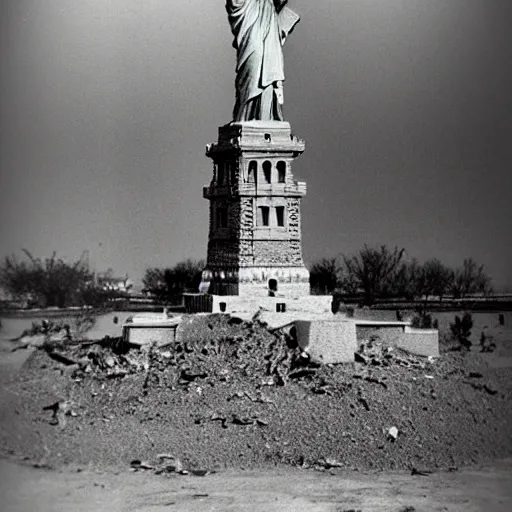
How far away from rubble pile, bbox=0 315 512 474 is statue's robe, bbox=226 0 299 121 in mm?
6977

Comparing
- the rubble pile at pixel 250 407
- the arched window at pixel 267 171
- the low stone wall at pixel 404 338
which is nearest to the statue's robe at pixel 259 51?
the arched window at pixel 267 171

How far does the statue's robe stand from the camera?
32.3 meters

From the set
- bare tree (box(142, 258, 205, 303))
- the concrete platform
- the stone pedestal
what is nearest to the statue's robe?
the stone pedestal

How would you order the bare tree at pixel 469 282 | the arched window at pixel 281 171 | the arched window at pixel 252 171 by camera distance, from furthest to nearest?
the bare tree at pixel 469 282, the arched window at pixel 281 171, the arched window at pixel 252 171

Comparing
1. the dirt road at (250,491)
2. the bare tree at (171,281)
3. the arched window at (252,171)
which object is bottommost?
the dirt road at (250,491)

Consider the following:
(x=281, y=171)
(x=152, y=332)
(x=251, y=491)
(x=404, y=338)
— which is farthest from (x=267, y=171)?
(x=251, y=491)

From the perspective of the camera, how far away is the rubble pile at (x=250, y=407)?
86.4ft

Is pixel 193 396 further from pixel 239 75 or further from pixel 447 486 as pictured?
pixel 239 75

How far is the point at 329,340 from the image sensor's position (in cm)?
2939

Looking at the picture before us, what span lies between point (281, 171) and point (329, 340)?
20.1 feet

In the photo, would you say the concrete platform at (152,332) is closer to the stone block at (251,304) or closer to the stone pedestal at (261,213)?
the stone block at (251,304)

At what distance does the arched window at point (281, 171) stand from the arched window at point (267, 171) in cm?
27

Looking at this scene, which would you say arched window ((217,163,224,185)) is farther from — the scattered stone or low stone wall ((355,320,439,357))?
the scattered stone

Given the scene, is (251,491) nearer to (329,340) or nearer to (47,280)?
(329,340)
